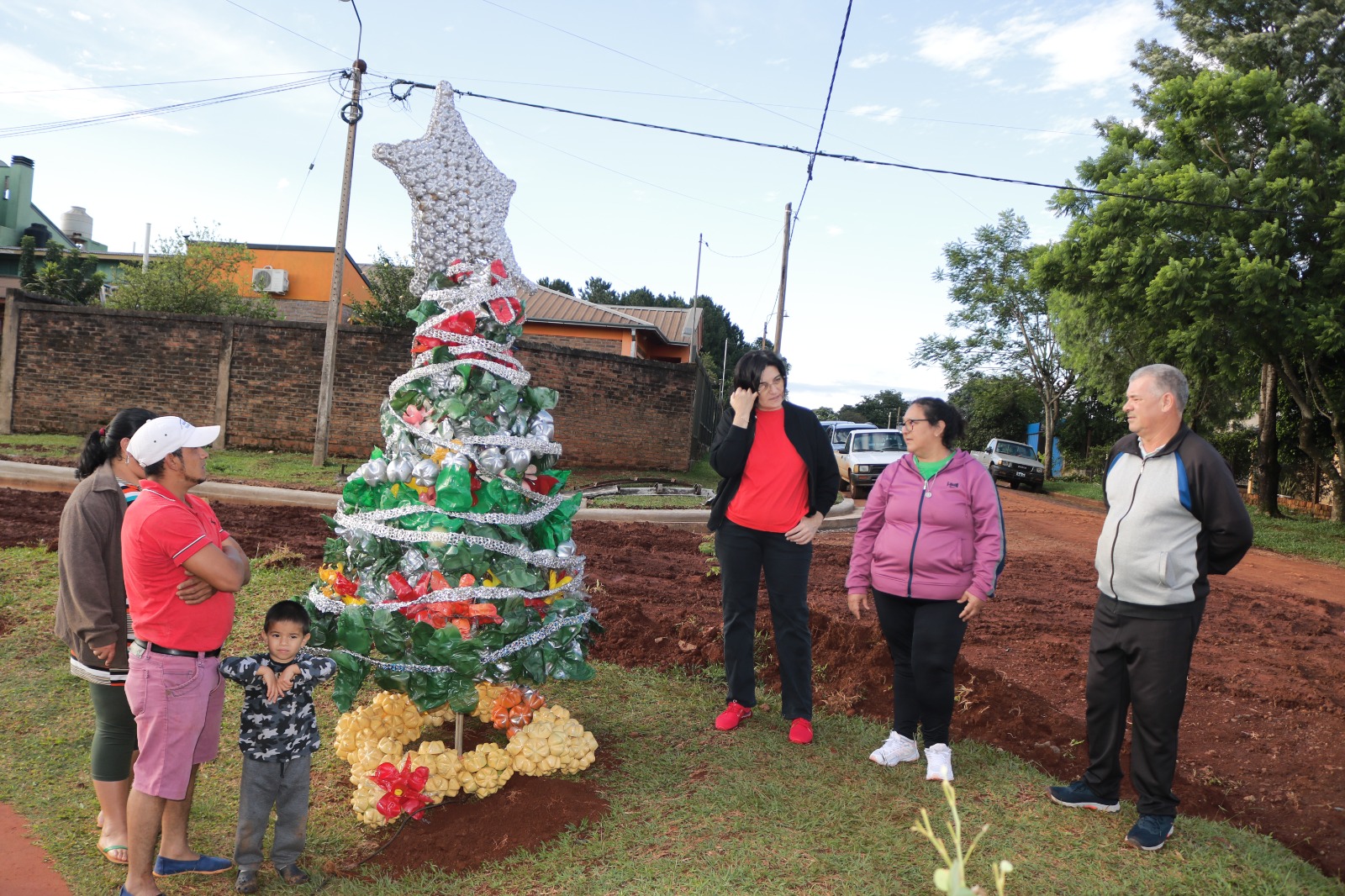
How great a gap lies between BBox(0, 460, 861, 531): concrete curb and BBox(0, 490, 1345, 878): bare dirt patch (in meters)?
1.59

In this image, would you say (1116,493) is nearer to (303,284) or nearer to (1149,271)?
(1149,271)

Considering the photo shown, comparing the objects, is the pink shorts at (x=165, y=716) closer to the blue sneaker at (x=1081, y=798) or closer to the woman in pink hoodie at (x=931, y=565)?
the woman in pink hoodie at (x=931, y=565)

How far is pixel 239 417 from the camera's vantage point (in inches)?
745

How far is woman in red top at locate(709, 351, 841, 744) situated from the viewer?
4.37 m

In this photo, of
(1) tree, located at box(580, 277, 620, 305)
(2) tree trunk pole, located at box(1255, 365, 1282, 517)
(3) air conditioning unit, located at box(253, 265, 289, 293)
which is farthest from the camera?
(1) tree, located at box(580, 277, 620, 305)

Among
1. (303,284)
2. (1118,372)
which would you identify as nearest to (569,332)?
(303,284)

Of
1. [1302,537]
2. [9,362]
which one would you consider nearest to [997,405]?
[1302,537]

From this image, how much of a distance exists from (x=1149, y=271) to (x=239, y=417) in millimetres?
17737

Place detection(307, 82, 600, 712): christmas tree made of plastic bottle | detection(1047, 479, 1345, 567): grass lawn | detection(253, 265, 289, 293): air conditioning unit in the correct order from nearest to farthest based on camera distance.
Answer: detection(307, 82, 600, 712): christmas tree made of plastic bottle
detection(1047, 479, 1345, 567): grass lawn
detection(253, 265, 289, 293): air conditioning unit

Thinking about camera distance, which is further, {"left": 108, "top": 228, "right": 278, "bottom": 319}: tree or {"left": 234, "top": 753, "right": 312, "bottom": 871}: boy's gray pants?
{"left": 108, "top": 228, "right": 278, "bottom": 319}: tree

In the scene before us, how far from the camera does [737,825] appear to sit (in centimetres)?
359

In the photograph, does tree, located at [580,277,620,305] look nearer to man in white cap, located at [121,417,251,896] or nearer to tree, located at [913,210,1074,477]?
tree, located at [913,210,1074,477]

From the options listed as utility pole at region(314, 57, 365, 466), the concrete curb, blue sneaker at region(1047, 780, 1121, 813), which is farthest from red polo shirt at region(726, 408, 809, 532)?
utility pole at region(314, 57, 365, 466)

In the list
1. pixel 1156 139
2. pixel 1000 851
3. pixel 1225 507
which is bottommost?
pixel 1000 851
